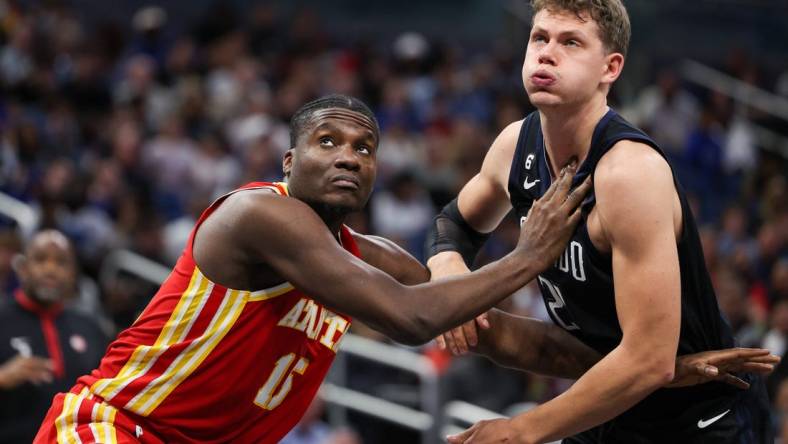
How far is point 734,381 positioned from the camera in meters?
4.36

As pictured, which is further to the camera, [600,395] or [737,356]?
[737,356]

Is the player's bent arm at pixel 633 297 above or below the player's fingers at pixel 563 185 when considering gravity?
below

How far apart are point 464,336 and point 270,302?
85cm

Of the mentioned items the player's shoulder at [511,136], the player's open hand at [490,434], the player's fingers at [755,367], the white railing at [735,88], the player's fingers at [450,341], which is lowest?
the player's open hand at [490,434]

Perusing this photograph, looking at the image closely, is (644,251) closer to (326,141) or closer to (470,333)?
(470,333)

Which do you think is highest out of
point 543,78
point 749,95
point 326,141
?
point 749,95

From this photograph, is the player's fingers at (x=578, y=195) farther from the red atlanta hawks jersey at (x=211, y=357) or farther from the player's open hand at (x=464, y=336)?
the red atlanta hawks jersey at (x=211, y=357)

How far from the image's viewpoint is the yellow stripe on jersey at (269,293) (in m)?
4.14

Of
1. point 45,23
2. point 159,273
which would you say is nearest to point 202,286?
point 159,273

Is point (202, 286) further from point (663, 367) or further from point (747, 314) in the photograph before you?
point (747, 314)

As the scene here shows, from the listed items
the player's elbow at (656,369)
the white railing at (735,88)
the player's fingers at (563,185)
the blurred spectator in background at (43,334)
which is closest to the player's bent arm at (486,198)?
the player's fingers at (563,185)

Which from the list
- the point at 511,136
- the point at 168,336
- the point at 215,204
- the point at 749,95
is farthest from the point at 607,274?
the point at 749,95

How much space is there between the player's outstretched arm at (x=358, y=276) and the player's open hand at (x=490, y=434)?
0.37 metres

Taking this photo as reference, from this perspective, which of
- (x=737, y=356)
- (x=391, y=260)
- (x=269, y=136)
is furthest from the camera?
(x=269, y=136)
